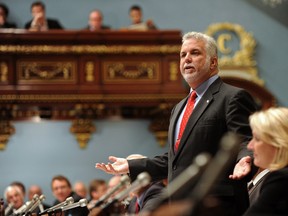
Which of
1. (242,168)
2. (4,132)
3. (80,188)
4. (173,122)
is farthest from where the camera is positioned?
(4,132)

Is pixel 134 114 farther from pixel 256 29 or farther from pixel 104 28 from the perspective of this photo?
pixel 256 29

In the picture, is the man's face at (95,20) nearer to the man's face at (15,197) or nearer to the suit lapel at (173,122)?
the man's face at (15,197)

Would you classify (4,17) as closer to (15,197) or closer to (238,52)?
(15,197)

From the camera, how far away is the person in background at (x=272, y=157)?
3.34 metres

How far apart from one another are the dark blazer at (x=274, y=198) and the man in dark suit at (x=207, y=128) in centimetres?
24

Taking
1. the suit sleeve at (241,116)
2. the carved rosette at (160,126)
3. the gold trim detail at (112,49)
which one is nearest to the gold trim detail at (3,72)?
the gold trim detail at (112,49)

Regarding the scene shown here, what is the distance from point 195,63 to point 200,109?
0.31 meters

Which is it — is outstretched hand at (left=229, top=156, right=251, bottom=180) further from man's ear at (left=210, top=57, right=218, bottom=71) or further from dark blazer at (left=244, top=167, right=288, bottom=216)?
man's ear at (left=210, top=57, right=218, bottom=71)

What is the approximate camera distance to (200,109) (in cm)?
409

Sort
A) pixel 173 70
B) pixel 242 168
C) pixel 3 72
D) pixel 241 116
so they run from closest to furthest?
pixel 242 168
pixel 241 116
pixel 3 72
pixel 173 70

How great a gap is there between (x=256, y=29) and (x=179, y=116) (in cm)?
727

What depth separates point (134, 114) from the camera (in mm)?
10703

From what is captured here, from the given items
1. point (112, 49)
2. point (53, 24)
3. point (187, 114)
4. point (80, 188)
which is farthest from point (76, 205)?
point (53, 24)

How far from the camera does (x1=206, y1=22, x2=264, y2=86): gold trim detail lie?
11.1m
